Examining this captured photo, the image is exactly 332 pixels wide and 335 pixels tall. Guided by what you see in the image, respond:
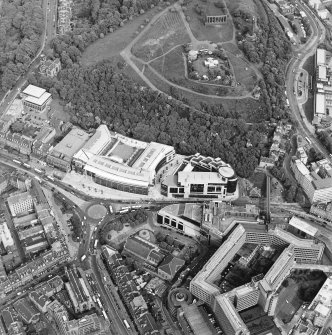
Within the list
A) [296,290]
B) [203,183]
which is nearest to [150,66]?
[203,183]

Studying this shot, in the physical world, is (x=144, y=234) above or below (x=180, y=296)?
above

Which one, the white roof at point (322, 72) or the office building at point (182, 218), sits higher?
the white roof at point (322, 72)

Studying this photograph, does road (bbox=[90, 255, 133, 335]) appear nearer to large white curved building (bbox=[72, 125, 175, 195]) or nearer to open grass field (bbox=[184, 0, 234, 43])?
large white curved building (bbox=[72, 125, 175, 195])

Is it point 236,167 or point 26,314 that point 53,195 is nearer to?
point 26,314

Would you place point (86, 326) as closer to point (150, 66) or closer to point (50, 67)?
point (150, 66)

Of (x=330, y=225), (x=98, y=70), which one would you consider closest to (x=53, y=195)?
(x=98, y=70)

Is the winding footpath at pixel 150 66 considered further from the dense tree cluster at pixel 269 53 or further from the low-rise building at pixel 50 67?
the low-rise building at pixel 50 67

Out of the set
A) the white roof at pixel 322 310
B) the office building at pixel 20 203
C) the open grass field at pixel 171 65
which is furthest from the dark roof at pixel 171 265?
the open grass field at pixel 171 65
